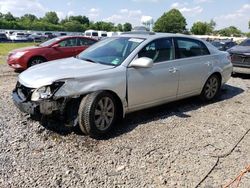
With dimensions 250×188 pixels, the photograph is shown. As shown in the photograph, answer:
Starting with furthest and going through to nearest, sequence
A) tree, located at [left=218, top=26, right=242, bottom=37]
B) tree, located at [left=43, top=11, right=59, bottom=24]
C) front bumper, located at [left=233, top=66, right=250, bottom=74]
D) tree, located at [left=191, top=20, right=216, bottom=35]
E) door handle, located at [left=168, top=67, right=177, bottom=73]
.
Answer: tree, located at [left=43, top=11, right=59, bottom=24]
tree, located at [left=218, top=26, right=242, bottom=37]
tree, located at [left=191, top=20, right=216, bottom=35]
front bumper, located at [left=233, top=66, right=250, bottom=74]
door handle, located at [left=168, top=67, right=177, bottom=73]

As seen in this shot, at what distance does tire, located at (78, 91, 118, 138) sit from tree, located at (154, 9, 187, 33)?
10749 centimetres

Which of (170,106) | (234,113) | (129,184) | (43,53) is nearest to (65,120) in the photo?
(129,184)

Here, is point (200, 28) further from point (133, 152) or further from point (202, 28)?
point (133, 152)

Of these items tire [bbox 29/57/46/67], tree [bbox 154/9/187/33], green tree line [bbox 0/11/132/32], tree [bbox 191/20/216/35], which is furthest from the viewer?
tree [bbox 191/20/216/35]

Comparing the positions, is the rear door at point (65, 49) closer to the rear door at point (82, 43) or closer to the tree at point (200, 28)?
the rear door at point (82, 43)

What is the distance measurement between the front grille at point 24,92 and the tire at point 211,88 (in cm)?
384

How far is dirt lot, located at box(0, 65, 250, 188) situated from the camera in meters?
3.59

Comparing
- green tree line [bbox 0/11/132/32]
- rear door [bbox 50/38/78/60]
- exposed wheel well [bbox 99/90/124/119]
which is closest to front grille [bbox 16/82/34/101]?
exposed wheel well [bbox 99/90/124/119]

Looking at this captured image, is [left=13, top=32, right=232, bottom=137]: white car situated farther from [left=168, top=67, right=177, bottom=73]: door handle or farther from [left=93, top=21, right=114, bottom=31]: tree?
[left=93, top=21, right=114, bottom=31]: tree

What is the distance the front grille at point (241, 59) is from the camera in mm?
10473

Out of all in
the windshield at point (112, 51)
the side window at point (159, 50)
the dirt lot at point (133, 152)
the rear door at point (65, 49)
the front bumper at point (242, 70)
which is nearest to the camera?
the dirt lot at point (133, 152)

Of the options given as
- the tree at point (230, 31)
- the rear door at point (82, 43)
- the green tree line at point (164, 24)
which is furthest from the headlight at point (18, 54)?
the tree at point (230, 31)

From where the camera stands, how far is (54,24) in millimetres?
107000

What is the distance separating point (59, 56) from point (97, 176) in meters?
8.38
